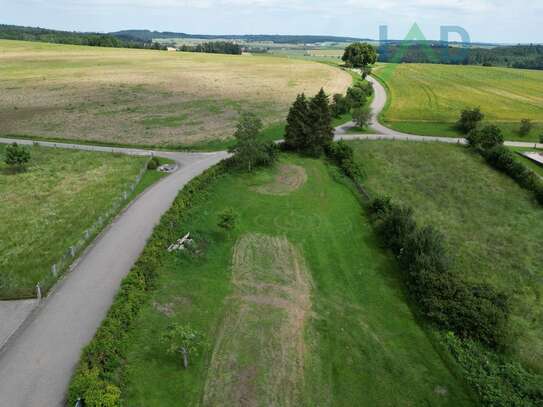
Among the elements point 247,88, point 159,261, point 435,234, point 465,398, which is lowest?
point 465,398

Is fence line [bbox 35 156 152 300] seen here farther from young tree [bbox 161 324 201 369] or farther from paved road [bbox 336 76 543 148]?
paved road [bbox 336 76 543 148]

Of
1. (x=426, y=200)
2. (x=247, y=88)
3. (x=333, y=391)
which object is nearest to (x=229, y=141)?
(x=426, y=200)

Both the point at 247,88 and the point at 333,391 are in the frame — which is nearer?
the point at 333,391

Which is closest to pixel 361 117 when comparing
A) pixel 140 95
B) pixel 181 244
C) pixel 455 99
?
pixel 455 99

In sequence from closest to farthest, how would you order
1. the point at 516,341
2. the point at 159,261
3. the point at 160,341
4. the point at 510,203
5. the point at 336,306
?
1. the point at 160,341
2. the point at 516,341
3. the point at 336,306
4. the point at 159,261
5. the point at 510,203

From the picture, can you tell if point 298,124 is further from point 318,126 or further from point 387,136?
point 387,136

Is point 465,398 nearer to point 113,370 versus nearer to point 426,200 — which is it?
point 113,370
